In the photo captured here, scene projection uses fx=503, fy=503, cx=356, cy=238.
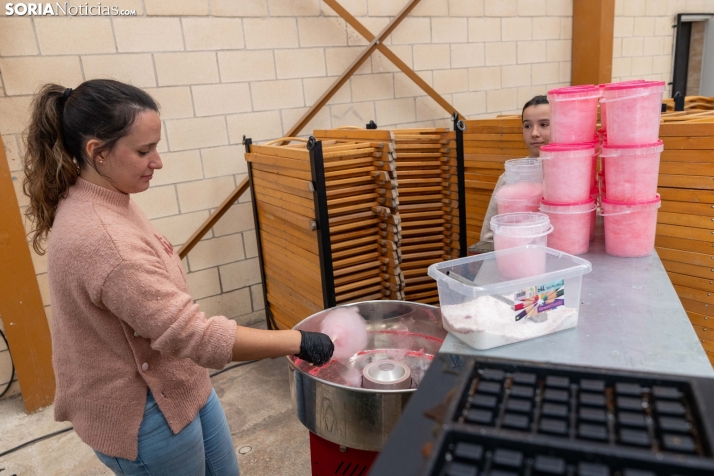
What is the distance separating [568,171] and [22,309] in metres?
2.96

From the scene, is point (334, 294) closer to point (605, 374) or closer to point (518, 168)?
Result: point (518, 168)

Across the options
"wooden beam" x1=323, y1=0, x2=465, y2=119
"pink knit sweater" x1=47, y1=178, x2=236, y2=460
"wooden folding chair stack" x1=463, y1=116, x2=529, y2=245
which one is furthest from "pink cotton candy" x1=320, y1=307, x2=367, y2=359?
"wooden beam" x1=323, y1=0, x2=465, y2=119

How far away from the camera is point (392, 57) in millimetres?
4047

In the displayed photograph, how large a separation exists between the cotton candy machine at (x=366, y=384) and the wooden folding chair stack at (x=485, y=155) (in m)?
2.15

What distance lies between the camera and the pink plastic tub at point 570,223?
1604 millimetres

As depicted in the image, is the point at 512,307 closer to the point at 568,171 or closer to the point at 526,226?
the point at 526,226

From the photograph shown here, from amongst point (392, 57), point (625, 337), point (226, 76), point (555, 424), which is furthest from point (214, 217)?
point (555, 424)

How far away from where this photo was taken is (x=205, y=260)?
12.0ft

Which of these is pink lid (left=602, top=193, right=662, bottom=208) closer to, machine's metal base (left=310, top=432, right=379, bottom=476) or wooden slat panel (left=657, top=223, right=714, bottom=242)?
wooden slat panel (left=657, top=223, right=714, bottom=242)

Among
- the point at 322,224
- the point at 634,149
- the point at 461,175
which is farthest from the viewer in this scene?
the point at 461,175

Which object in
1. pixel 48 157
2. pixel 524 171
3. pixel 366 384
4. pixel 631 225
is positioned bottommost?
pixel 366 384

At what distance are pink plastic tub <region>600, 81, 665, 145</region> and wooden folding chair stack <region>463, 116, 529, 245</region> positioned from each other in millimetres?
1917

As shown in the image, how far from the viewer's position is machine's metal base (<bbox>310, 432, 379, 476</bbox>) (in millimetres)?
1439

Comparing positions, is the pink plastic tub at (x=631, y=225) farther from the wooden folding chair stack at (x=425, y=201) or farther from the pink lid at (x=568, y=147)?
the wooden folding chair stack at (x=425, y=201)
